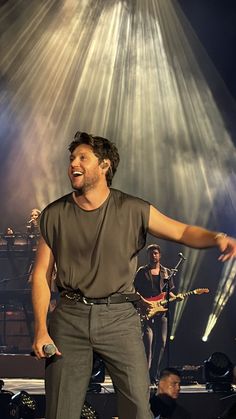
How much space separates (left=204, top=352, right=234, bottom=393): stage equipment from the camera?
9.37m

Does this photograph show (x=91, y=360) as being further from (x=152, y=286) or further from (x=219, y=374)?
(x=152, y=286)

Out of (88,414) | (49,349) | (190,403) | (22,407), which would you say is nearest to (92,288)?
(49,349)

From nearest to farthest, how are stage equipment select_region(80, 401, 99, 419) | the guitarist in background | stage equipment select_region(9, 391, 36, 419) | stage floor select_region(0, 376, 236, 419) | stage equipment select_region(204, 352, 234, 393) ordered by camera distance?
stage equipment select_region(80, 401, 99, 419), stage equipment select_region(9, 391, 36, 419), stage floor select_region(0, 376, 236, 419), stage equipment select_region(204, 352, 234, 393), the guitarist in background

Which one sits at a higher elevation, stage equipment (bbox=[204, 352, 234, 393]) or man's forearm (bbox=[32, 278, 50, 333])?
man's forearm (bbox=[32, 278, 50, 333])

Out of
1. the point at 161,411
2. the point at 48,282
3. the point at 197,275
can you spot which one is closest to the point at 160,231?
the point at 48,282

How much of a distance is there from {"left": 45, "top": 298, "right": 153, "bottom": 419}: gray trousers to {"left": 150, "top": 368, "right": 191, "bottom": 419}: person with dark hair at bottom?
390 cm

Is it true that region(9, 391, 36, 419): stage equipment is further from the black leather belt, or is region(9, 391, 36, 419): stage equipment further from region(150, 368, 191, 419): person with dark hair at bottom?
the black leather belt

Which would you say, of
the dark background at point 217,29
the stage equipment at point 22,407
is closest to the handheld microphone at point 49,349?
the stage equipment at point 22,407

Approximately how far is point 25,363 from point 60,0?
27.1ft

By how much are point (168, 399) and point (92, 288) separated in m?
4.35

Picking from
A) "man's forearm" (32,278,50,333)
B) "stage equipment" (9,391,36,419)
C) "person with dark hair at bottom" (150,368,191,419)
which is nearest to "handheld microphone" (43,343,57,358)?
"man's forearm" (32,278,50,333)

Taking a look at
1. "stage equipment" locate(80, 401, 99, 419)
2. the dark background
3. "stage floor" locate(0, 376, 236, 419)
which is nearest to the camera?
"stage equipment" locate(80, 401, 99, 419)

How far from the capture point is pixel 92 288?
421cm

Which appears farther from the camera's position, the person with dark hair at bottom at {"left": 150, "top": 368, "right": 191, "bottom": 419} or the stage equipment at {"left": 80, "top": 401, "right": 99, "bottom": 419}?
the person with dark hair at bottom at {"left": 150, "top": 368, "right": 191, "bottom": 419}
